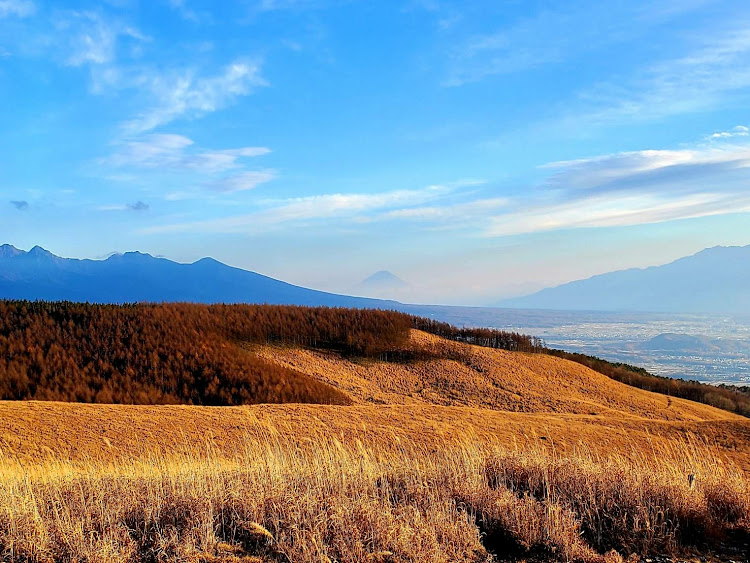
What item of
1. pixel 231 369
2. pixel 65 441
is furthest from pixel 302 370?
pixel 65 441

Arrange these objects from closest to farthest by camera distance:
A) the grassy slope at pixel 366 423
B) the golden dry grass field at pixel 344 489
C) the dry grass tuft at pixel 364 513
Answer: the dry grass tuft at pixel 364 513
the golden dry grass field at pixel 344 489
the grassy slope at pixel 366 423

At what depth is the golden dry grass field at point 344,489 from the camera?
5.05 m

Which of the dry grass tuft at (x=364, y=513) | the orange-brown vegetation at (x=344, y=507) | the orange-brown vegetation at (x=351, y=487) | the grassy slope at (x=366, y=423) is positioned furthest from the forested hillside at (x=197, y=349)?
the dry grass tuft at (x=364, y=513)

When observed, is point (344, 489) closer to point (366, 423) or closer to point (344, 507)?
point (344, 507)

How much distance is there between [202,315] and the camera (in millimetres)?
21844

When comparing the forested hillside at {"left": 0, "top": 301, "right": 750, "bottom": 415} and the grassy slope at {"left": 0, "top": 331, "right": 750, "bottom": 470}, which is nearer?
the grassy slope at {"left": 0, "top": 331, "right": 750, "bottom": 470}

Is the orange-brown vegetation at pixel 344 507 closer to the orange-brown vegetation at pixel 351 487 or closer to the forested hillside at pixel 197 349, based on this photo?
the orange-brown vegetation at pixel 351 487

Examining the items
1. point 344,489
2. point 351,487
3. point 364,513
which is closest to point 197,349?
point 351,487

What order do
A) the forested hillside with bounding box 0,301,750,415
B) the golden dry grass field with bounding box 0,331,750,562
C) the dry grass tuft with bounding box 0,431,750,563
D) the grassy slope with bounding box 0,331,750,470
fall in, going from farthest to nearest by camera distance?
the forested hillside with bounding box 0,301,750,415 → the grassy slope with bounding box 0,331,750,470 → the golden dry grass field with bounding box 0,331,750,562 → the dry grass tuft with bounding box 0,431,750,563

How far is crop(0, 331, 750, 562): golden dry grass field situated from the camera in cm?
505

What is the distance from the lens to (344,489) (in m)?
6.20

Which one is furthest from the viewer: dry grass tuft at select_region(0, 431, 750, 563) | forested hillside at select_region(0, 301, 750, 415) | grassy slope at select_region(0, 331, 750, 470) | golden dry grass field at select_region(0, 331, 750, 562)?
Result: forested hillside at select_region(0, 301, 750, 415)

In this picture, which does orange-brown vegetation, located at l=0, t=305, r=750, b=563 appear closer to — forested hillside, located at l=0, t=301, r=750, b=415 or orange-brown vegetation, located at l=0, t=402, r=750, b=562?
orange-brown vegetation, located at l=0, t=402, r=750, b=562

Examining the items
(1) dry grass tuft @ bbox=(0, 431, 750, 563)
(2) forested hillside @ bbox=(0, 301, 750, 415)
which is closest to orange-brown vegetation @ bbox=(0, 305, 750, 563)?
(1) dry grass tuft @ bbox=(0, 431, 750, 563)
